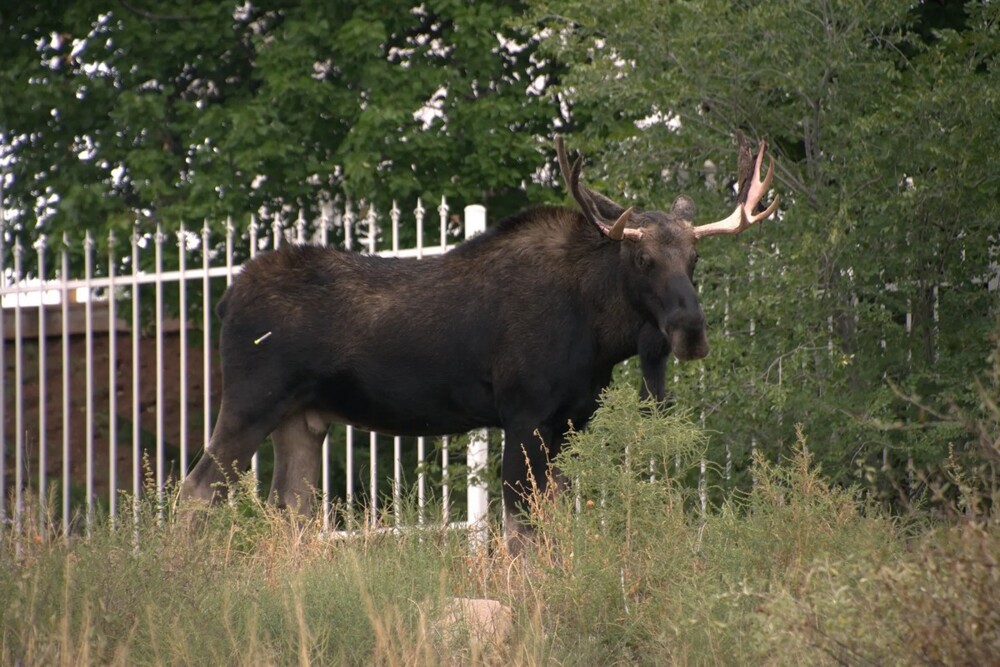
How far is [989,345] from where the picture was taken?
307 inches

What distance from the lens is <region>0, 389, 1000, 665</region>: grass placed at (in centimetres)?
420

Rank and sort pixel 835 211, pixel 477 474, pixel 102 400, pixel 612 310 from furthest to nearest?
pixel 102 400
pixel 477 474
pixel 835 211
pixel 612 310

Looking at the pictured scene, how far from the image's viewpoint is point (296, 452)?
25.7 ft

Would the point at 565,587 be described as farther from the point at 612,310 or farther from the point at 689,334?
the point at 612,310

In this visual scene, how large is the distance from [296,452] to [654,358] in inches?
75.1

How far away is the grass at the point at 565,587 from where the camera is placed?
4199 millimetres

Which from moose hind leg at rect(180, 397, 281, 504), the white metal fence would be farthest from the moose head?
moose hind leg at rect(180, 397, 281, 504)

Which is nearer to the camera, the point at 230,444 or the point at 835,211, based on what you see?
the point at 230,444

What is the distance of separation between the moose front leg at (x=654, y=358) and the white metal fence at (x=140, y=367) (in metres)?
1.23

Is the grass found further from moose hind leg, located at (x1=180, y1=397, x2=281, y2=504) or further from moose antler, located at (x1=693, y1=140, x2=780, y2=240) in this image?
moose antler, located at (x1=693, y1=140, x2=780, y2=240)

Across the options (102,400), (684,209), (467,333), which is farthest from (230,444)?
(102,400)

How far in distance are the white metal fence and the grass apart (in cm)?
46

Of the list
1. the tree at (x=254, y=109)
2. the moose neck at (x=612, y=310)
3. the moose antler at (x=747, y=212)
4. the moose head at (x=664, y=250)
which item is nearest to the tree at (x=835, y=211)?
the moose antler at (x=747, y=212)

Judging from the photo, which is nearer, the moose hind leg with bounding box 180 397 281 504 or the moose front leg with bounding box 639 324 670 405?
the moose front leg with bounding box 639 324 670 405
